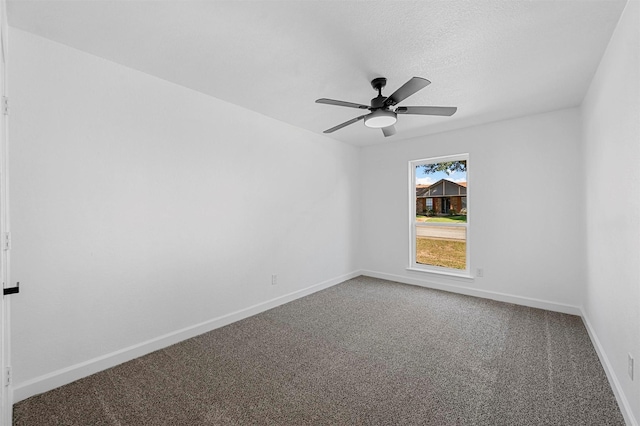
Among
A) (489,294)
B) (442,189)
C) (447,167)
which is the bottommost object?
(489,294)

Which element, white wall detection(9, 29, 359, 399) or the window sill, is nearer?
white wall detection(9, 29, 359, 399)

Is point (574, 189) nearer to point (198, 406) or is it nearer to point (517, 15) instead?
point (517, 15)

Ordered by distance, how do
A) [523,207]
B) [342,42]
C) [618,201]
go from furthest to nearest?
1. [523,207]
2. [342,42]
3. [618,201]

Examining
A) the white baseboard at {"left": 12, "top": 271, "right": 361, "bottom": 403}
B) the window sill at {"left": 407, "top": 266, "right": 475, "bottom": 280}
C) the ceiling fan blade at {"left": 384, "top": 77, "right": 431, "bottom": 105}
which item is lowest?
the white baseboard at {"left": 12, "top": 271, "right": 361, "bottom": 403}

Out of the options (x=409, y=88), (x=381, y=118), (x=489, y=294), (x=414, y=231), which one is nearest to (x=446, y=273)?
(x=489, y=294)

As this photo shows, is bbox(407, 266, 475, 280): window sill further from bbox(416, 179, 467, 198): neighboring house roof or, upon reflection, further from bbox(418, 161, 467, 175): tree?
bbox(418, 161, 467, 175): tree

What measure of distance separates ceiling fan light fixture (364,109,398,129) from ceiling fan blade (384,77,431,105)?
9 centimetres

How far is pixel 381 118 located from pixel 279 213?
1885 millimetres

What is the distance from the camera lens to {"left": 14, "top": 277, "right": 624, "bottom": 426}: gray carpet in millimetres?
1769

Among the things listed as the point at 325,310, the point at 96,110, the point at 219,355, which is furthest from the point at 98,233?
the point at 325,310

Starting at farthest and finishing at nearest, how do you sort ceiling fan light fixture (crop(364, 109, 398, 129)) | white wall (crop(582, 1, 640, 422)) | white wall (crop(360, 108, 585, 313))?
white wall (crop(360, 108, 585, 313))
ceiling fan light fixture (crop(364, 109, 398, 129))
white wall (crop(582, 1, 640, 422))

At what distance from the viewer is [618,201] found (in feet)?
6.24

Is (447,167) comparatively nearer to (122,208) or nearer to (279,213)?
(279,213)

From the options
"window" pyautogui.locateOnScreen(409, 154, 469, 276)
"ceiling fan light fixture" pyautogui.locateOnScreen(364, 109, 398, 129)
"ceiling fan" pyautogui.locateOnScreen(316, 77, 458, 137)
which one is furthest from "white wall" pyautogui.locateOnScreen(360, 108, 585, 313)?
"ceiling fan light fixture" pyautogui.locateOnScreen(364, 109, 398, 129)
